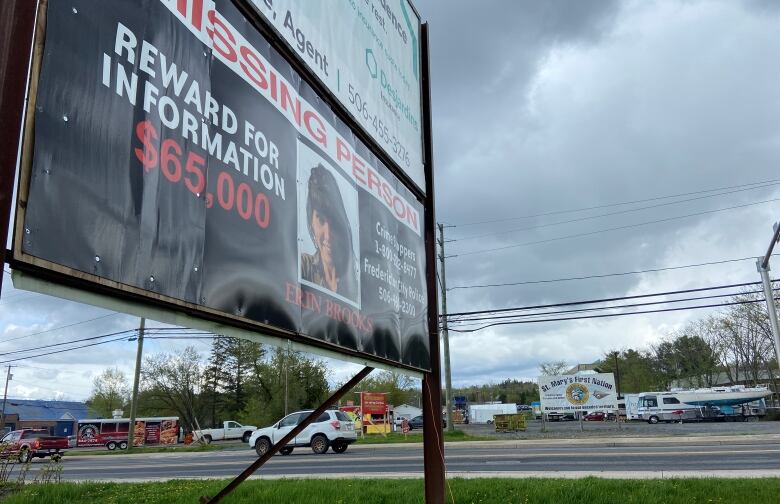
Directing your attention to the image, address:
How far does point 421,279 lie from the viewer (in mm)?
5336

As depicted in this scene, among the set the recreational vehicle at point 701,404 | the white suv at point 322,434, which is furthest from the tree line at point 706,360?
the white suv at point 322,434

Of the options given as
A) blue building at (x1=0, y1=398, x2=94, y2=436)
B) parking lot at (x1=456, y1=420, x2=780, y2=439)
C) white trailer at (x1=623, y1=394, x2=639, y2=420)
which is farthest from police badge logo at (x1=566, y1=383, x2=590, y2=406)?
blue building at (x1=0, y1=398, x2=94, y2=436)

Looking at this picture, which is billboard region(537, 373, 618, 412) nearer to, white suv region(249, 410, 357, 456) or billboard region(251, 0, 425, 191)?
white suv region(249, 410, 357, 456)

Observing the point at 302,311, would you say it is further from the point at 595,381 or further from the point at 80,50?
the point at 595,381

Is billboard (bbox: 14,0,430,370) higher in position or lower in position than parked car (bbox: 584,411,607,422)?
higher

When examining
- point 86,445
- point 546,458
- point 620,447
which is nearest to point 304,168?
point 546,458

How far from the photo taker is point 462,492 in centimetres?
900

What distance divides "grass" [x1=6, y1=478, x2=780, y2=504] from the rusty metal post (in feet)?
11.7

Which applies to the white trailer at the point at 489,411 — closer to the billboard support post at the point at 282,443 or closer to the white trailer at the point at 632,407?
the white trailer at the point at 632,407

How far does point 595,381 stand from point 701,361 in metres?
51.0

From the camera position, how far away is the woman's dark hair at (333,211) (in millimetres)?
3488

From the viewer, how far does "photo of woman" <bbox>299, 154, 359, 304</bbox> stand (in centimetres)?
339

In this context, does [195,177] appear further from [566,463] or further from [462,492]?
[566,463]

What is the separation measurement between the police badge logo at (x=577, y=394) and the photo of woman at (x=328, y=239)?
30717 millimetres
